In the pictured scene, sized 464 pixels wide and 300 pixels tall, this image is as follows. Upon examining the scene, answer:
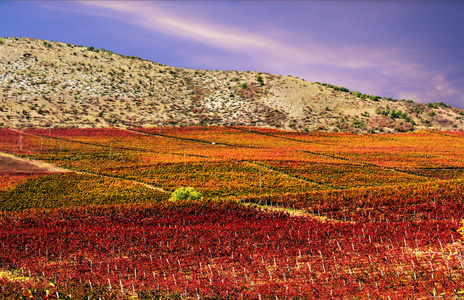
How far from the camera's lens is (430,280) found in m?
25.5

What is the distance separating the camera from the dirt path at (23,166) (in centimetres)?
7231

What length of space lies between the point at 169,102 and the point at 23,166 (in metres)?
97.7

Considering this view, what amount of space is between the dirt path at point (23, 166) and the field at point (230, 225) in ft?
3.05

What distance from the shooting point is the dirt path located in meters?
72.3

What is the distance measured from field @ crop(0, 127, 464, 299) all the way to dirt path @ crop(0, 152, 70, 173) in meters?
0.93

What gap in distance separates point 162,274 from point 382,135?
111m

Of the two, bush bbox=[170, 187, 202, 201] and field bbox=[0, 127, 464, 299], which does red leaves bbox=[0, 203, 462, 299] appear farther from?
bush bbox=[170, 187, 202, 201]

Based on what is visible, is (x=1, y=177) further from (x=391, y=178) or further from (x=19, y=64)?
(x=19, y=64)

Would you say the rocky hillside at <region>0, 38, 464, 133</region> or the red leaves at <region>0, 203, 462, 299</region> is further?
the rocky hillside at <region>0, 38, 464, 133</region>

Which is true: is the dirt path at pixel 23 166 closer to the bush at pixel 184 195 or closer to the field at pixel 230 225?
the field at pixel 230 225

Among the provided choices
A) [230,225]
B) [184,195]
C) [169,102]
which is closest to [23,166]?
[184,195]

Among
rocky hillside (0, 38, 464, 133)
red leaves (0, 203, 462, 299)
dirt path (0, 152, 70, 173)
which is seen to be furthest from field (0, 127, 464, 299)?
rocky hillside (0, 38, 464, 133)

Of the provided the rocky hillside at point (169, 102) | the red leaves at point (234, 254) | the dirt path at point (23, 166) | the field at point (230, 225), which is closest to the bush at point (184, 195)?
the field at point (230, 225)

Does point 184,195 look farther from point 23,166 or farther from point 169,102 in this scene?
point 169,102
